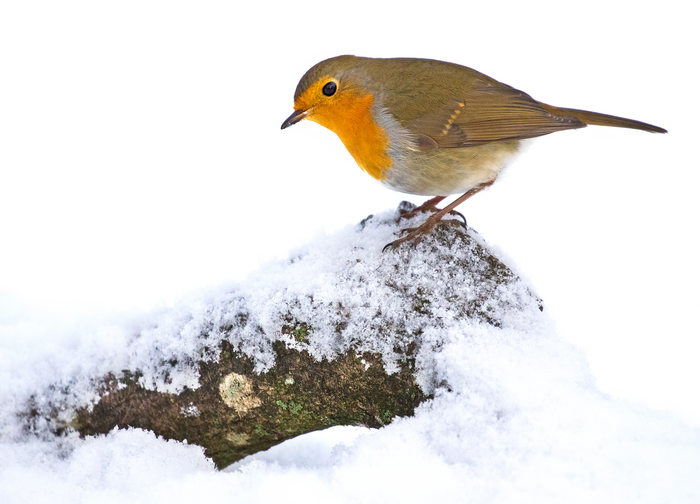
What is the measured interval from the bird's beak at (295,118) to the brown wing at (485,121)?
562 millimetres

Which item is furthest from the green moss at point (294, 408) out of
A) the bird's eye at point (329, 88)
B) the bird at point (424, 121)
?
the bird's eye at point (329, 88)

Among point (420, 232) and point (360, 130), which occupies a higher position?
point (360, 130)

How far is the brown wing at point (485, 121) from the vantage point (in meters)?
2.74

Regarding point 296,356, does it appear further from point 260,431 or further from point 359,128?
point 359,128

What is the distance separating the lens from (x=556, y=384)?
1.95 metres

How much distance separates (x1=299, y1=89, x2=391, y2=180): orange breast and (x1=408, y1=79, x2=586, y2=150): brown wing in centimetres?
18

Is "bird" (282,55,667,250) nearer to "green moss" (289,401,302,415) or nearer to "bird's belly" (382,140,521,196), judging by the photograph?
"bird's belly" (382,140,521,196)

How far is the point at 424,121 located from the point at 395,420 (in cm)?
146

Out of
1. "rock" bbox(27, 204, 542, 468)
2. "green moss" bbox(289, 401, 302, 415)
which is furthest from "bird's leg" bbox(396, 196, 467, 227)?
"green moss" bbox(289, 401, 302, 415)

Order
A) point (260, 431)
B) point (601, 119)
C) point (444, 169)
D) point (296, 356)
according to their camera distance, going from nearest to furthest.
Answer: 1. point (296, 356)
2. point (260, 431)
3. point (444, 169)
4. point (601, 119)

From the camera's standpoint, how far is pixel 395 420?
80.2 inches

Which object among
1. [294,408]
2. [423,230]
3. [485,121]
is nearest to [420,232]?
[423,230]

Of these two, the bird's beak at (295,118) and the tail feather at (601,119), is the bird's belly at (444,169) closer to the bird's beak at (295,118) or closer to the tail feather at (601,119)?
the tail feather at (601,119)

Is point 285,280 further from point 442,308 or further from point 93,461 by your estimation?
point 93,461
